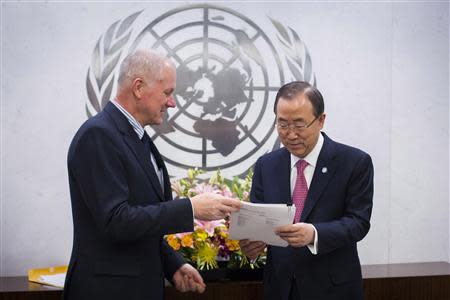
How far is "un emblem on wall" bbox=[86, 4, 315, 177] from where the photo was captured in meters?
3.10

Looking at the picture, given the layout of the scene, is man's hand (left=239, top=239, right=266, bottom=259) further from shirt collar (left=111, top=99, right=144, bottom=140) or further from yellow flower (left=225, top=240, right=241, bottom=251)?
shirt collar (left=111, top=99, right=144, bottom=140)

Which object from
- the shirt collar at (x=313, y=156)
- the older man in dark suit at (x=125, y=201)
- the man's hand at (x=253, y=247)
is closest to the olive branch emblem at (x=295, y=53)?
the shirt collar at (x=313, y=156)

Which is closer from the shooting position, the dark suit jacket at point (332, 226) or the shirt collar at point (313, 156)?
the dark suit jacket at point (332, 226)

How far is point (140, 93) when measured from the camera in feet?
6.24

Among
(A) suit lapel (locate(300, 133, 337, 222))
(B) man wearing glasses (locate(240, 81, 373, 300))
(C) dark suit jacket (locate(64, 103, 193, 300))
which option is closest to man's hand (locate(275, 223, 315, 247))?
(B) man wearing glasses (locate(240, 81, 373, 300))

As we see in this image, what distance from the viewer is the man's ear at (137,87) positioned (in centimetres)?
189

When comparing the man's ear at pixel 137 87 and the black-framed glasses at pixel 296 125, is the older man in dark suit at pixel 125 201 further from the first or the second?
the black-framed glasses at pixel 296 125

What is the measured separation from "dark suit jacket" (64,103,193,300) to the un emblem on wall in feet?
4.12

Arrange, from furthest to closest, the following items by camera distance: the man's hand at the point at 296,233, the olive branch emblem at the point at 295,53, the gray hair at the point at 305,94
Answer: the olive branch emblem at the point at 295,53 < the gray hair at the point at 305,94 < the man's hand at the point at 296,233

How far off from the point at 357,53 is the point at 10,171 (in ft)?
7.00

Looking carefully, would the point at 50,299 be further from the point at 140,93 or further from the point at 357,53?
the point at 357,53

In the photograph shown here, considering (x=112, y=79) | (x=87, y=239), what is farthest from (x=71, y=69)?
(x=87, y=239)

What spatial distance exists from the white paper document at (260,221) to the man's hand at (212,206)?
0.04m

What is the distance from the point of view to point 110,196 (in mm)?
1730
